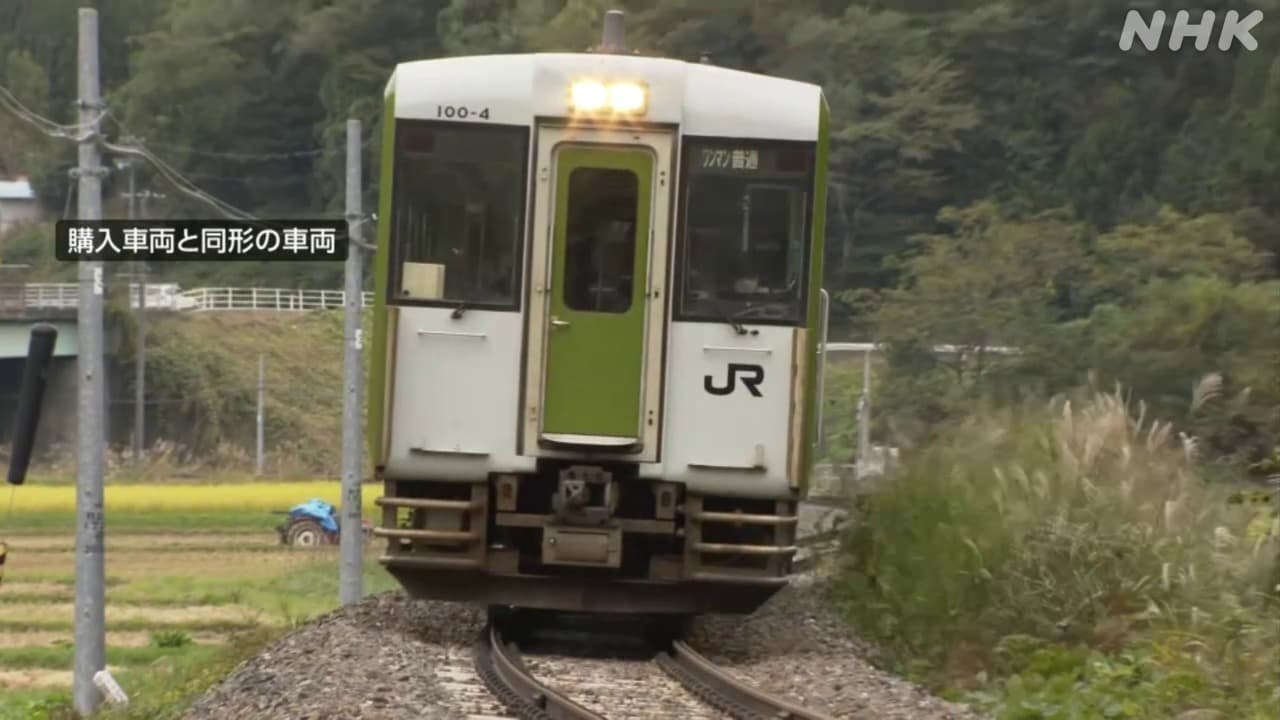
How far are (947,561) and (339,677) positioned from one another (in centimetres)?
375

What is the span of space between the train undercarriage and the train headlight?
1907 mm

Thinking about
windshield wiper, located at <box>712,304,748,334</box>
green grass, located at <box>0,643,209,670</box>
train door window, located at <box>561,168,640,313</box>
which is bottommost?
green grass, located at <box>0,643,209,670</box>

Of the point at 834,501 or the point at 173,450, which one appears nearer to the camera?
the point at 834,501

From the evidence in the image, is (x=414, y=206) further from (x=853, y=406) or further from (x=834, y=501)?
(x=853, y=406)

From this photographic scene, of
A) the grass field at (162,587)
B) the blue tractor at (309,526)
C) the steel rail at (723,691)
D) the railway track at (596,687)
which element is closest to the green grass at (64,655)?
the grass field at (162,587)

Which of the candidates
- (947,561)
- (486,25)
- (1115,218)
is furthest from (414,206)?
(486,25)

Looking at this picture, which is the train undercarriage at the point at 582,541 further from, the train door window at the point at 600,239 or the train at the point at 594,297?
the train door window at the point at 600,239

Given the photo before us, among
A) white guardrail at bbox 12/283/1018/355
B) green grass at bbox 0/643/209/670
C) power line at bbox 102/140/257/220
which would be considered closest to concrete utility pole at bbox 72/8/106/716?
power line at bbox 102/140/257/220

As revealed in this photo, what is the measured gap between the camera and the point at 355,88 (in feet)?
175

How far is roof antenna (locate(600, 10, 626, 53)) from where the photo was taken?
10.8m

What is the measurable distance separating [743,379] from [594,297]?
900mm

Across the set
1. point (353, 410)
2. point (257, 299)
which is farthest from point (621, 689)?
point (257, 299)

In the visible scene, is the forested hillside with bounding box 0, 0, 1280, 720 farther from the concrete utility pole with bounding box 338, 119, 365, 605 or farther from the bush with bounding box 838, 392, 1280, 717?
the concrete utility pole with bounding box 338, 119, 365, 605

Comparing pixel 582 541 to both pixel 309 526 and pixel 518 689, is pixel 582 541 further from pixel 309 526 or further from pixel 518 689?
pixel 309 526
